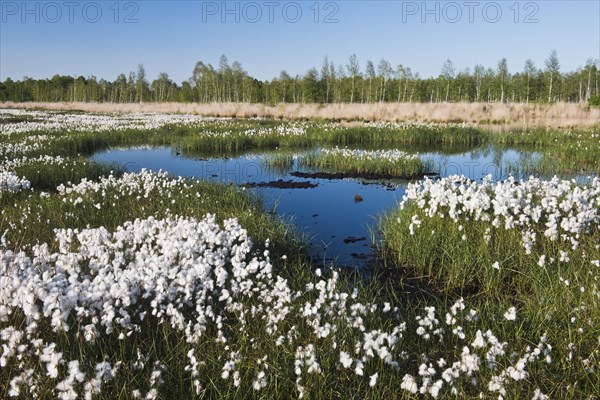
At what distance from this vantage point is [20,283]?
4.12 metres

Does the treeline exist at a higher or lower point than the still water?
higher

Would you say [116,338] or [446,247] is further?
[446,247]

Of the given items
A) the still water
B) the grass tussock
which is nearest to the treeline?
the grass tussock

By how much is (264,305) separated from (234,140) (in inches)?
851

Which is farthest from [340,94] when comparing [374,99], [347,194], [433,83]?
[347,194]

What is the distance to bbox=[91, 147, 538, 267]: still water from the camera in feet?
30.9

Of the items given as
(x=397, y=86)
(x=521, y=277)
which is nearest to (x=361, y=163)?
(x=521, y=277)

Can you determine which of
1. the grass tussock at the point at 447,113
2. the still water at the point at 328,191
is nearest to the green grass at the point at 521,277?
the still water at the point at 328,191

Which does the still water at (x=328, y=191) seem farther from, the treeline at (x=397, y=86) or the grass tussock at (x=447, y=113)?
the treeline at (x=397, y=86)

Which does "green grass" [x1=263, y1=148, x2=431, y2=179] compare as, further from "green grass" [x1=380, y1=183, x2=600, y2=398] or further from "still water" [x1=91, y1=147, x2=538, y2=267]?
"green grass" [x1=380, y1=183, x2=600, y2=398]

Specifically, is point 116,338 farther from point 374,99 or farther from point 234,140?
point 374,99

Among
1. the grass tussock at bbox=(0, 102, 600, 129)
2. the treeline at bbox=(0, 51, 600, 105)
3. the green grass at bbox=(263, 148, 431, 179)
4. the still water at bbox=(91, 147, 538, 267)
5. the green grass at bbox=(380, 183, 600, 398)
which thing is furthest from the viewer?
the treeline at bbox=(0, 51, 600, 105)

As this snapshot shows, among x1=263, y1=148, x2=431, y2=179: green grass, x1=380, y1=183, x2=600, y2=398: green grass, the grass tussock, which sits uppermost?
the grass tussock

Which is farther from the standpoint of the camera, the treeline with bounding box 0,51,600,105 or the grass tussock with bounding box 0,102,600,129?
the treeline with bounding box 0,51,600,105
